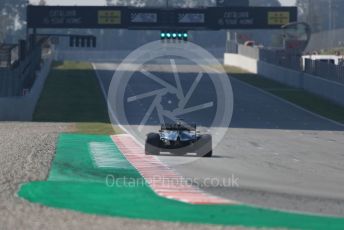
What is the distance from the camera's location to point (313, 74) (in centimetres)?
6731

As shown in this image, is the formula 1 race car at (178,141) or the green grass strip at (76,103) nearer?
the formula 1 race car at (178,141)

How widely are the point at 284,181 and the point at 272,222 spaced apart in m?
6.59

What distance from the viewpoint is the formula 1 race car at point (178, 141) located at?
28922mm

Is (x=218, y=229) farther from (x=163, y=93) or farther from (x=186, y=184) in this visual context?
(x=163, y=93)

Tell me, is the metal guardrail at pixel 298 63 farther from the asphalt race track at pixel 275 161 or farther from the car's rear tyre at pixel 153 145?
the car's rear tyre at pixel 153 145

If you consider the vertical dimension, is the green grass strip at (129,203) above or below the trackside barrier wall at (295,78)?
above

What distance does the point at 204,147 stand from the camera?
1153 inches

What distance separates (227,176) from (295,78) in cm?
4846

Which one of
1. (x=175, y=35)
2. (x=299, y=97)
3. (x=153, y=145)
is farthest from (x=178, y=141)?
(x=175, y=35)

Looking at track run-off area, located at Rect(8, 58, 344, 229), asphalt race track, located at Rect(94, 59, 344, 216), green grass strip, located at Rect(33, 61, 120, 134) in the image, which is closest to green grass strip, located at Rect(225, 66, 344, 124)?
asphalt race track, located at Rect(94, 59, 344, 216)

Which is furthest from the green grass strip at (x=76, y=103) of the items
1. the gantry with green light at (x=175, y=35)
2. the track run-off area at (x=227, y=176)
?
the gantry with green light at (x=175, y=35)

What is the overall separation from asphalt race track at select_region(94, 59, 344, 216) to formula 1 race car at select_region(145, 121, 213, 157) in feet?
0.89

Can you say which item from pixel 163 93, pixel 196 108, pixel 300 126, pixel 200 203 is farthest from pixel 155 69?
pixel 200 203

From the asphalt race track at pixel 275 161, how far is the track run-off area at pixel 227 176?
0.03 m
